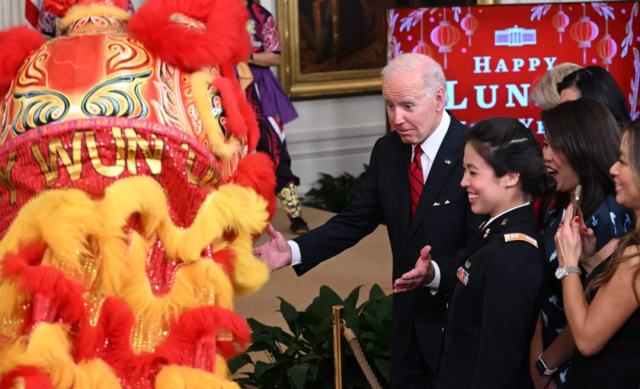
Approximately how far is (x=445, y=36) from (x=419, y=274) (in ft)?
10.5

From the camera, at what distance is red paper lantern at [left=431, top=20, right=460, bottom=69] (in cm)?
561

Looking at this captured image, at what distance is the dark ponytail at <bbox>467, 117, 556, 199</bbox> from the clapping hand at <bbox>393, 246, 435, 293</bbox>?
0.39m

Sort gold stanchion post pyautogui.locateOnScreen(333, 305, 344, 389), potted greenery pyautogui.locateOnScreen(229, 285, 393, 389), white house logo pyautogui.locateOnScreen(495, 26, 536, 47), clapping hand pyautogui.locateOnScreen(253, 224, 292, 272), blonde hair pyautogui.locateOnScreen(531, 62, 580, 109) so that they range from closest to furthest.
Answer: clapping hand pyautogui.locateOnScreen(253, 224, 292, 272) < gold stanchion post pyautogui.locateOnScreen(333, 305, 344, 389) < blonde hair pyautogui.locateOnScreen(531, 62, 580, 109) < potted greenery pyautogui.locateOnScreen(229, 285, 393, 389) < white house logo pyautogui.locateOnScreen(495, 26, 536, 47)

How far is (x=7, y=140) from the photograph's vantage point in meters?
2.38

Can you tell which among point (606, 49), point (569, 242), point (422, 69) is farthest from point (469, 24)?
point (569, 242)

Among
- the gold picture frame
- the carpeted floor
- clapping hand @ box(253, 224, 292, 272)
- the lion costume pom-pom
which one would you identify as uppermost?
the lion costume pom-pom

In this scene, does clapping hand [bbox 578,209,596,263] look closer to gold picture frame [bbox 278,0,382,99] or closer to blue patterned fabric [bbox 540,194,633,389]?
blue patterned fabric [bbox 540,194,633,389]

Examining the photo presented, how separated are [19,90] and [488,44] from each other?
153 inches

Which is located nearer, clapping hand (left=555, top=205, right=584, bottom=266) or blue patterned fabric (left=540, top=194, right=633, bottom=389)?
clapping hand (left=555, top=205, right=584, bottom=266)

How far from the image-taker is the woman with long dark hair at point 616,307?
2.20 m

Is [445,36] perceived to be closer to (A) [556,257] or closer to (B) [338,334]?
(B) [338,334]

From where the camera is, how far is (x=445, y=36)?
5.63 metres

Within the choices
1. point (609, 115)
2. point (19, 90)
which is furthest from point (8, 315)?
point (609, 115)

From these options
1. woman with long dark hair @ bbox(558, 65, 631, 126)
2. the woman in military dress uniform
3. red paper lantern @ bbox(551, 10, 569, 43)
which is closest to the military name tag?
the woman in military dress uniform
